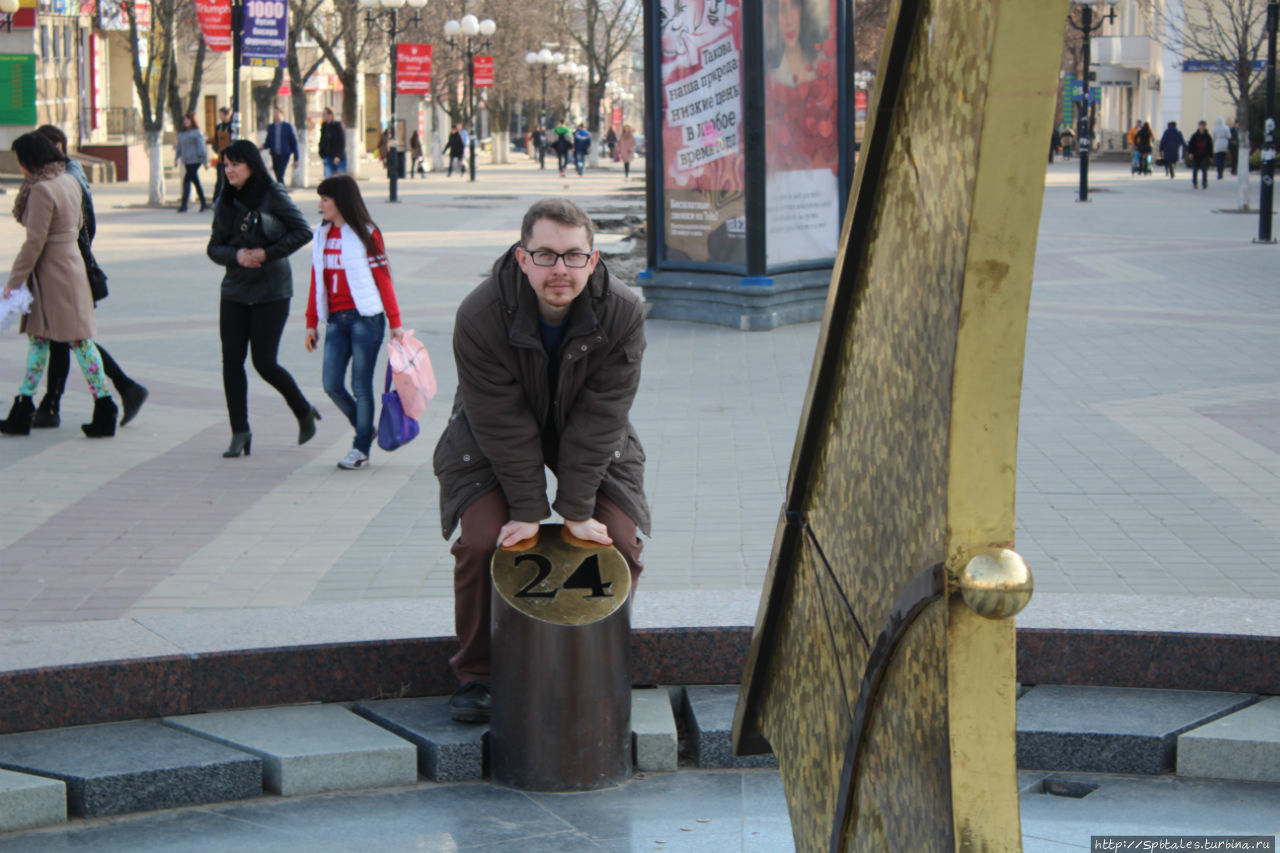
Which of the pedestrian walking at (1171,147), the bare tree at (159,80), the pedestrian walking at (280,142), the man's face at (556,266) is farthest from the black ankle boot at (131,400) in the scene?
the pedestrian walking at (1171,147)

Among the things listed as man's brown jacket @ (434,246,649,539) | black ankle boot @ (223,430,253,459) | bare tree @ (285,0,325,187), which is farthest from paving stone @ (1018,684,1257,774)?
bare tree @ (285,0,325,187)

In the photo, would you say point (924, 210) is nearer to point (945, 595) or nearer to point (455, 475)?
point (945, 595)

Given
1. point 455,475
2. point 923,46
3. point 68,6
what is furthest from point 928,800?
point 68,6

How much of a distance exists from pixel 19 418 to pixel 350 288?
2.39 meters

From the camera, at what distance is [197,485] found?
24.8 ft

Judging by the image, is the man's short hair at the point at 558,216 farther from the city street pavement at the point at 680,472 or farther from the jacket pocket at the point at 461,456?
the city street pavement at the point at 680,472

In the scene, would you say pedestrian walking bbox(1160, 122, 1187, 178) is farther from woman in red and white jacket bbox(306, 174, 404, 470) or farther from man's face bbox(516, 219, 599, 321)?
man's face bbox(516, 219, 599, 321)

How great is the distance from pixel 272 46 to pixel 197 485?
14177 mm

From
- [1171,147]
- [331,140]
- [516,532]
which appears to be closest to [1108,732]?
[516,532]

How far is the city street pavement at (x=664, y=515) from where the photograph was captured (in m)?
3.89

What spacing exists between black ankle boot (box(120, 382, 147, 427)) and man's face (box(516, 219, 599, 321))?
5.94 m

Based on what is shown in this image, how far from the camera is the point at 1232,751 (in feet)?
13.3

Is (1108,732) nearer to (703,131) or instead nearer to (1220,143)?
(703,131)

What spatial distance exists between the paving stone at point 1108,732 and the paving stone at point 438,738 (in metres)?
1.47
